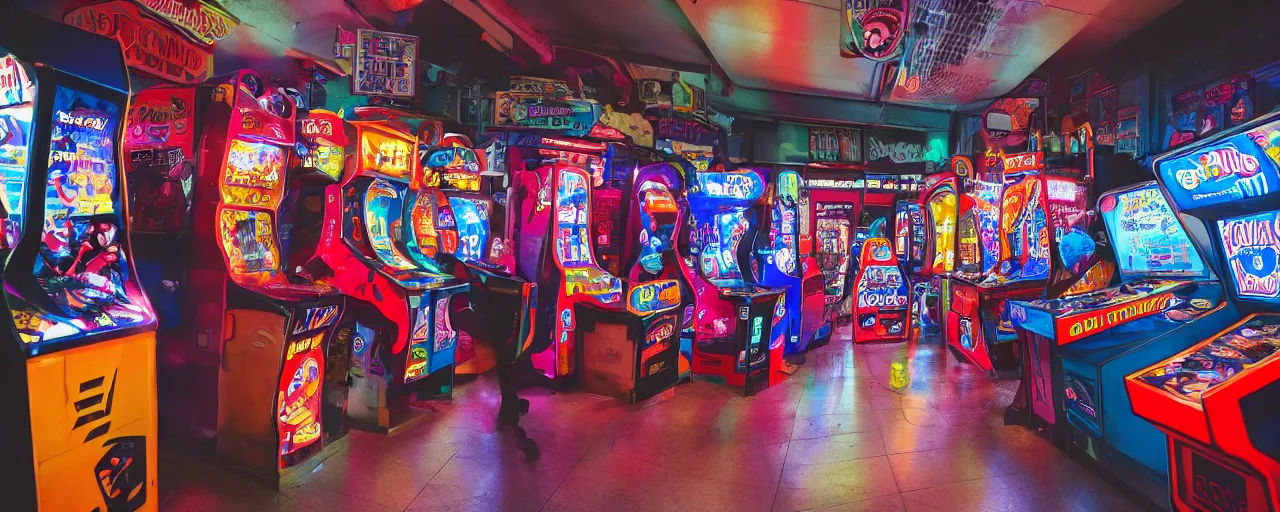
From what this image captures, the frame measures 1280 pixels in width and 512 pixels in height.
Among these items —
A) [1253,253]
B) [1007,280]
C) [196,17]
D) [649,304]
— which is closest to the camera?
[1253,253]

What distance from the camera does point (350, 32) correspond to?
6.01 metres

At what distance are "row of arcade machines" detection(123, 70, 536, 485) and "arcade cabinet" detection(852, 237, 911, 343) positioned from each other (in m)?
4.39

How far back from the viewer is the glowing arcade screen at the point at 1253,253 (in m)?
2.12

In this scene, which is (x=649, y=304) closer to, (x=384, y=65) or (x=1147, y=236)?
(x=1147, y=236)

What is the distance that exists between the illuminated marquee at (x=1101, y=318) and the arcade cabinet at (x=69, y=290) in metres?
4.17

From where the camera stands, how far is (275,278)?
299cm

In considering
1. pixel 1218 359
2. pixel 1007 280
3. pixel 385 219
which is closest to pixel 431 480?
pixel 385 219

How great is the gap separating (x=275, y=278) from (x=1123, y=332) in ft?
14.8

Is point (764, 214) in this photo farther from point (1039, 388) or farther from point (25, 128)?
point (25, 128)

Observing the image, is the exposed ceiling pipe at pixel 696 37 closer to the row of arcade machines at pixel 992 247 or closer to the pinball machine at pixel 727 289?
the pinball machine at pixel 727 289

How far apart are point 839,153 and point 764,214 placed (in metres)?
7.85

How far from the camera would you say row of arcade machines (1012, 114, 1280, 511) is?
6.07 feet

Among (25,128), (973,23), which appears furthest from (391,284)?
(973,23)

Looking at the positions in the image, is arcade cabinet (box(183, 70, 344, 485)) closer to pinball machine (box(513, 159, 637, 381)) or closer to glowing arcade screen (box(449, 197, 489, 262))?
pinball machine (box(513, 159, 637, 381))
